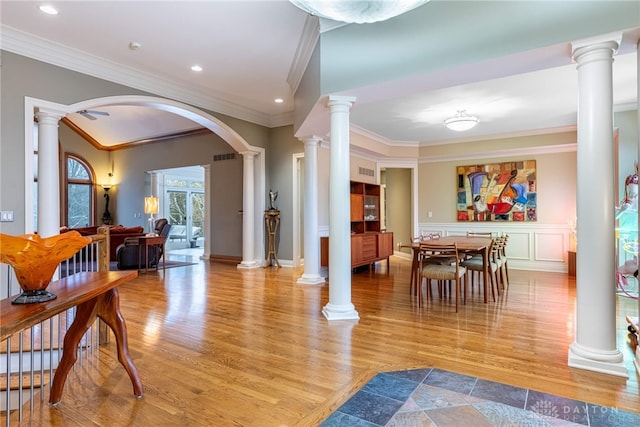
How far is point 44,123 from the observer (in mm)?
4102

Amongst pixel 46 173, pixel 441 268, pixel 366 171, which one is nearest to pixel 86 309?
pixel 46 173

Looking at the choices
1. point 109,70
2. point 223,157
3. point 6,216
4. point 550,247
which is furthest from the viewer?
point 223,157

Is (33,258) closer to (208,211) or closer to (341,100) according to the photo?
(341,100)

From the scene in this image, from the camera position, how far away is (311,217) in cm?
575

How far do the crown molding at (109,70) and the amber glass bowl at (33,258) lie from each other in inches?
139

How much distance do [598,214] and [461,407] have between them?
5.36 ft

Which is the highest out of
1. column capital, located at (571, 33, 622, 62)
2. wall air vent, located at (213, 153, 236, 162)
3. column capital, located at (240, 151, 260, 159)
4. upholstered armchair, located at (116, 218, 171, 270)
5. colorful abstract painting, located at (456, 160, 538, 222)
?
wall air vent, located at (213, 153, 236, 162)

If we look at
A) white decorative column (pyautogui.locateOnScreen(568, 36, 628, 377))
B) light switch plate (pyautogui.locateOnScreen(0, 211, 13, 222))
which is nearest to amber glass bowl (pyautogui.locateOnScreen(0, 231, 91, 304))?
light switch plate (pyautogui.locateOnScreen(0, 211, 13, 222))

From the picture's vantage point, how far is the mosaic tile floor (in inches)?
73.2

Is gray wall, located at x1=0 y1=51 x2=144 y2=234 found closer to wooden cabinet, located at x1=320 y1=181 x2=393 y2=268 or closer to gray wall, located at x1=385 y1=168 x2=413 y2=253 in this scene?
wooden cabinet, located at x1=320 y1=181 x2=393 y2=268

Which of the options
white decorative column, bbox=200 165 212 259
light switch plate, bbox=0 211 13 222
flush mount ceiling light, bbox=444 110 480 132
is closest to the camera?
light switch plate, bbox=0 211 13 222

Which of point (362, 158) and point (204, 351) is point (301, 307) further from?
point (362, 158)

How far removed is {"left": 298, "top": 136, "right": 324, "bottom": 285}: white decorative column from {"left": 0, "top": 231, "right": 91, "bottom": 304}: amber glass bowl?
3.96m

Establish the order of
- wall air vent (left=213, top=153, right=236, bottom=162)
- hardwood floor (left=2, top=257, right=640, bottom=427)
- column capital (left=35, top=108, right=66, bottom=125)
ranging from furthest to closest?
1. wall air vent (left=213, top=153, right=236, bottom=162)
2. column capital (left=35, top=108, right=66, bottom=125)
3. hardwood floor (left=2, top=257, right=640, bottom=427)
